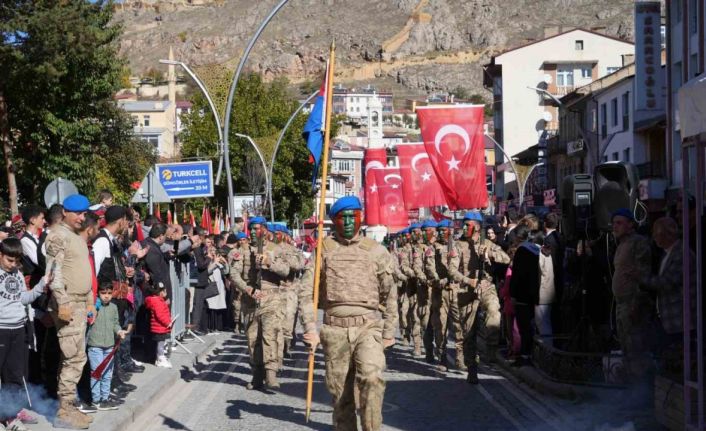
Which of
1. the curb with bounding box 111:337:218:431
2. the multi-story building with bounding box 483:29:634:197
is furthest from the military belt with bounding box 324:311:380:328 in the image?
the multi-story building with bounding box 483:29:634:197

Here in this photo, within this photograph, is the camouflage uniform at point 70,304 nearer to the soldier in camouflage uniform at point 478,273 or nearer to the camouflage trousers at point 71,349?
the camouflage trousers at point 71,349

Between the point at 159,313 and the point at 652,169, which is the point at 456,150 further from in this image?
the point at 652,169

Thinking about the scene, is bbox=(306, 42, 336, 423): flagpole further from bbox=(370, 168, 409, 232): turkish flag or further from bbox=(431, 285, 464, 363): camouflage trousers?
bbox=(370, 168, 409, 232): turkish flag

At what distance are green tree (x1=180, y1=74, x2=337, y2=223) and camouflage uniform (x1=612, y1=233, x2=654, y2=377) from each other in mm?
59093

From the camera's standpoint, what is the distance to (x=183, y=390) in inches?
594


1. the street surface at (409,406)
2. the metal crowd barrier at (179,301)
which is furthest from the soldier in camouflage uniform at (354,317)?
the metal crowd barrier at (179,301)

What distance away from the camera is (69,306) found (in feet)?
35.5

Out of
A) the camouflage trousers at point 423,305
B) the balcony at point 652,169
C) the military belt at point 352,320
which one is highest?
the balcony at point 652,169

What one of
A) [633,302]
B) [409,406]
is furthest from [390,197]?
[633,302]

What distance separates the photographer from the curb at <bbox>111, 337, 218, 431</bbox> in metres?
11.7

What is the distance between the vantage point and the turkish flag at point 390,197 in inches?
1483

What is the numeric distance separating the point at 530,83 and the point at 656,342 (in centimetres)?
7467

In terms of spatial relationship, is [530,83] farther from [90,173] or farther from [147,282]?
[147,282]

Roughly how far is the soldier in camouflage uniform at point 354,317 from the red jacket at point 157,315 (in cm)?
638
